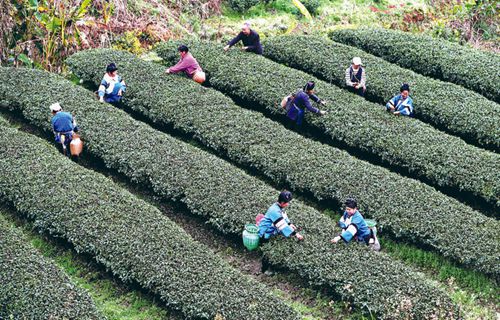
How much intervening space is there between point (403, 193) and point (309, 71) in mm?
6450

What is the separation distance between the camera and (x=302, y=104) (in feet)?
58.7

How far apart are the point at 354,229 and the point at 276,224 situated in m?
1.40

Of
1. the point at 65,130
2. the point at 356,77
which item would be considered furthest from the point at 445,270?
the point at 65,130

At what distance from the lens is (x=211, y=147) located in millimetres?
17359

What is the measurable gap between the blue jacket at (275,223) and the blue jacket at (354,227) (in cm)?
95

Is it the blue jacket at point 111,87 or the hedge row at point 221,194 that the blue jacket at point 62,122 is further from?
the blue jacket at point 111,87

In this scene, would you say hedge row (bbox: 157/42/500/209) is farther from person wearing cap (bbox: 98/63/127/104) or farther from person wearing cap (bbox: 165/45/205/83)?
person wearing cap (bbox: 98/63/127/104)

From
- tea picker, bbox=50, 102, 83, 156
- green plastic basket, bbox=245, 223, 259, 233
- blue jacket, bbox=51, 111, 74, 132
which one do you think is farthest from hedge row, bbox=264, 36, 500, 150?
blue jacket, bbox=51, 111, 74, 132

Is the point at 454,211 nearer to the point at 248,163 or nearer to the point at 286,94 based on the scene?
the point at 248,163

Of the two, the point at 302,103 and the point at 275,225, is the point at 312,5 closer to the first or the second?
the point at 302,103

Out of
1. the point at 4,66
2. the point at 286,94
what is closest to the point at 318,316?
the point at 286,94

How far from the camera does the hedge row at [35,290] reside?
12195 millimetres

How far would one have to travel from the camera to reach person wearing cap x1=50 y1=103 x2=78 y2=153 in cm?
1653

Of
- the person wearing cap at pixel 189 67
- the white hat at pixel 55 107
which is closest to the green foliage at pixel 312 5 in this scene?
the person wearing cap at pixel 189 67
